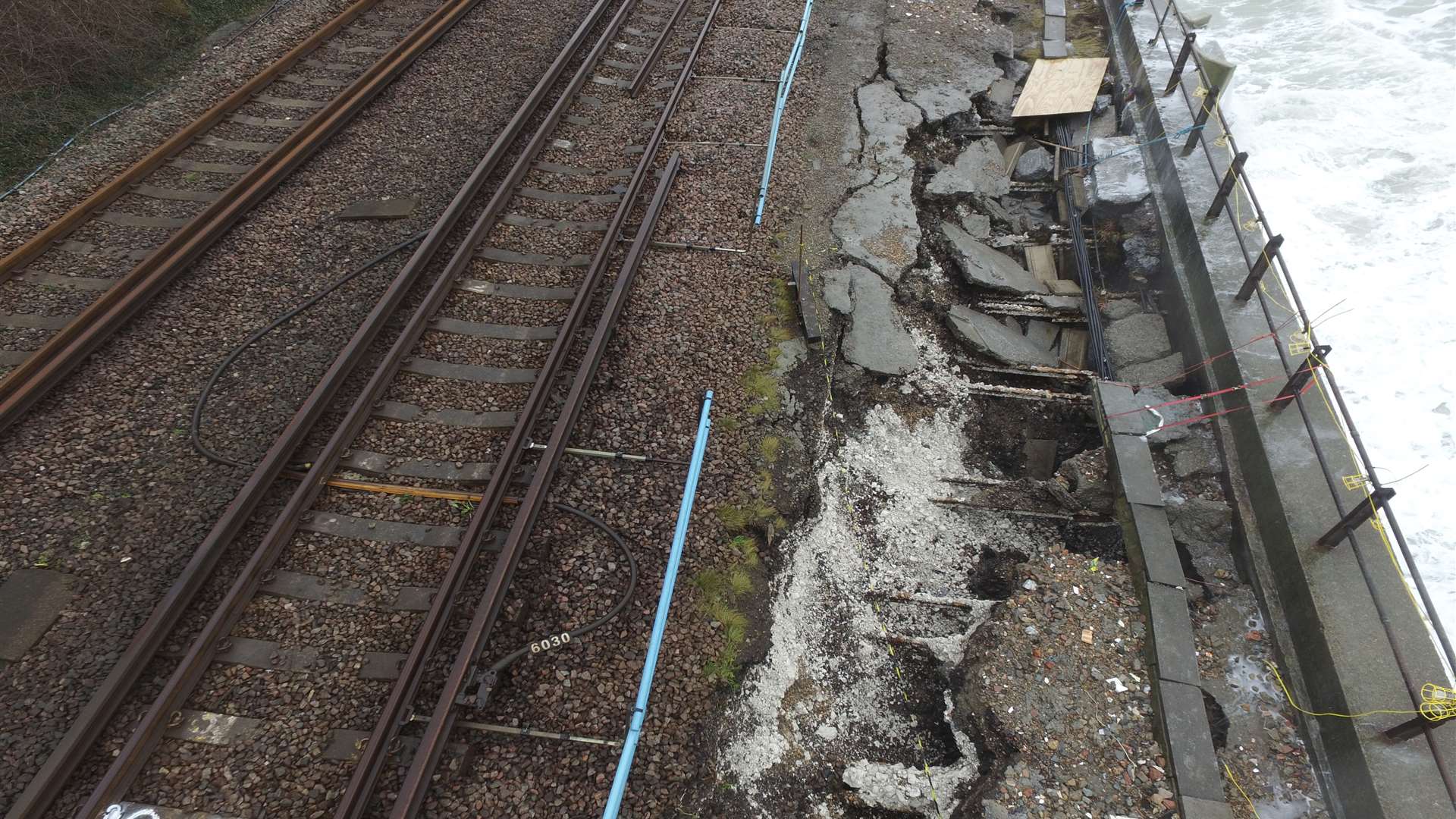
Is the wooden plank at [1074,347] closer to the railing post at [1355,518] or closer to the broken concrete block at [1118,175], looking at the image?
the broken concrete block at [1118,175]

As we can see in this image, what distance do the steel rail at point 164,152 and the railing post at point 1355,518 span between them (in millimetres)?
11561

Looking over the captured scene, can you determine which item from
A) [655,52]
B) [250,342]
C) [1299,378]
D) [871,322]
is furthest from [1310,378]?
[250,342]

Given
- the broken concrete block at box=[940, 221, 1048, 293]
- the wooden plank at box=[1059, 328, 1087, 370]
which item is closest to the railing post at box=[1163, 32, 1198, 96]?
the broken concrete block at box=[940, 221, 1048, 293]

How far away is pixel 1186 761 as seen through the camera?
16.9 feet

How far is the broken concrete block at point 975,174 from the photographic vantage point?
400 inches

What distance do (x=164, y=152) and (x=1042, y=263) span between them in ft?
37.2

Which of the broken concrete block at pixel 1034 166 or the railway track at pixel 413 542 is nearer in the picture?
the railway track at pixel 413 542

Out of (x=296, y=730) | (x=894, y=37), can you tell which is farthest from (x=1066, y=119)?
(x=296, y=730)

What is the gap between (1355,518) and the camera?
5578mm

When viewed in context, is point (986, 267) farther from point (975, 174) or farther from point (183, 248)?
point (183, 248)

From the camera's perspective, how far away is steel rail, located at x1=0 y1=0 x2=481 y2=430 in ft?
21.6

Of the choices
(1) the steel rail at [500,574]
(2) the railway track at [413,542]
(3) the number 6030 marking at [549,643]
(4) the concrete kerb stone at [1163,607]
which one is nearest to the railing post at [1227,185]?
(4) the concrete kerb stone at [1163,607]

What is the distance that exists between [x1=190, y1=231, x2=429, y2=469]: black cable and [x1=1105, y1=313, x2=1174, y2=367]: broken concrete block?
26.5ft

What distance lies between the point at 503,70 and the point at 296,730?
951 centimetres
